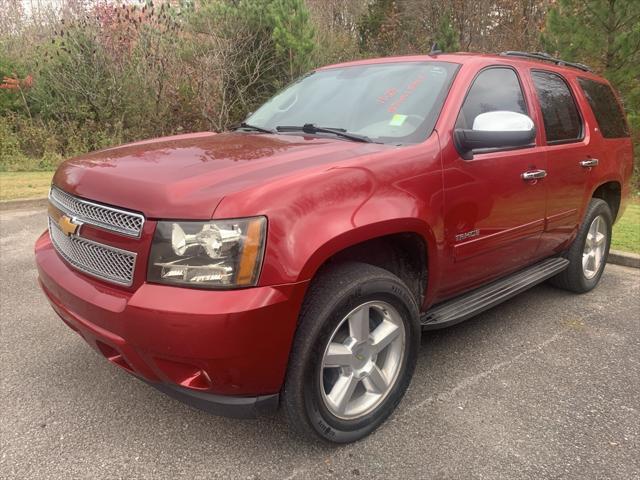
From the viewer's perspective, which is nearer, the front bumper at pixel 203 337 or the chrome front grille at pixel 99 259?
the front bumper at pixel 203 337

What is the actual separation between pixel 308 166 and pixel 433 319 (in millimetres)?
1187

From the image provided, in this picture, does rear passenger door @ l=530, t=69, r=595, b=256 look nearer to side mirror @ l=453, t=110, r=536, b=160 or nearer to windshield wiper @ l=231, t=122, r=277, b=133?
side mirror @ l=453, t=110, r=536, b=160

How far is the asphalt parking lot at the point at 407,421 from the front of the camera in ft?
7.50

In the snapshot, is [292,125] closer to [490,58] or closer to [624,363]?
[490,58]

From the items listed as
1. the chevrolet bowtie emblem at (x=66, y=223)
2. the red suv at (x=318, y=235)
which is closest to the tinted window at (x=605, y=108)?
the red suv at (x=318, y=235)

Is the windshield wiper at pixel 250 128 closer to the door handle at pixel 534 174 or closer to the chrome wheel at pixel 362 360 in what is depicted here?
the chrome wheel at pixel 362 360

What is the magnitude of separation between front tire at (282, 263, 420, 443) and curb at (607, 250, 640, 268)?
3825 mm

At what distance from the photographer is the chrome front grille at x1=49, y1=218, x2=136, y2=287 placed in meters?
2.09

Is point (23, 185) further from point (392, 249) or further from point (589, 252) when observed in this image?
point (589, 252)

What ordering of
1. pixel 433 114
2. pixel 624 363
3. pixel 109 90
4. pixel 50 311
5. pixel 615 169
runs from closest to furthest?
pixel 433 114 < pixel 624 363 < pixel 50 311 < pixel 615 169 < pixel 109 90

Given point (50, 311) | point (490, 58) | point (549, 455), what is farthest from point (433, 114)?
point (50, 311)

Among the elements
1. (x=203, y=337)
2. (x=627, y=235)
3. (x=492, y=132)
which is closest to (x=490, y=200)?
(x=492, y=132)

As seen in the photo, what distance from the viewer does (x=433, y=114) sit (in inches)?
111

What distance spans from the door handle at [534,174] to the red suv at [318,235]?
2 centimetres
